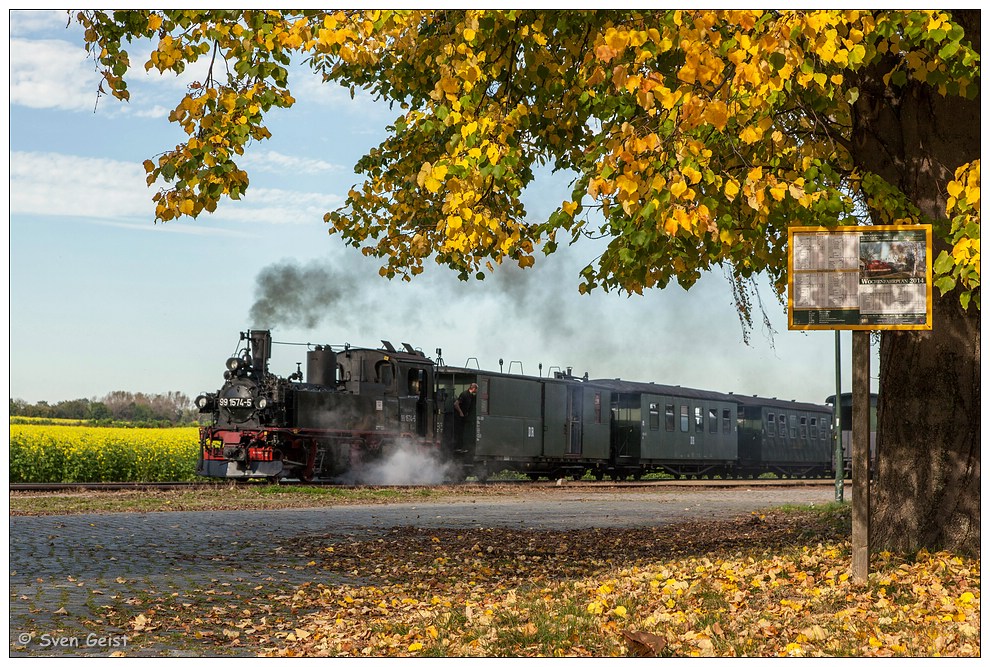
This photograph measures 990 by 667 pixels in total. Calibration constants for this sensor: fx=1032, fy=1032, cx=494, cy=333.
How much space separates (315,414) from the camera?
23.4 metres

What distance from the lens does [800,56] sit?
6.30 meters

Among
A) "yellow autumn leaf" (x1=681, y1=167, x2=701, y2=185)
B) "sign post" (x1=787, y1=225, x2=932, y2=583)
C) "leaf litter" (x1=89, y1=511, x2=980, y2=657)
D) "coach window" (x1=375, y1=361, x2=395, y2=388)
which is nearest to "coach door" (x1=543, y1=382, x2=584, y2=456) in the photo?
"coach window" (x1=375, y1=361, x2=395, y2=388)

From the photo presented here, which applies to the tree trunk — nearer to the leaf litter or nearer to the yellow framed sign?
the leaf litter

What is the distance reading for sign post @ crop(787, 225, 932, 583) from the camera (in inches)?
288

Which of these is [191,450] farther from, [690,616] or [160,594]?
[690,616]

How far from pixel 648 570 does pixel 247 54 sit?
17.5 feet

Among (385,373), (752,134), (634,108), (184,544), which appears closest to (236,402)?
(385,373)

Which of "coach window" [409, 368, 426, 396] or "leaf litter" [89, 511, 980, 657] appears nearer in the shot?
"leaf litter" [89, 511, 980, 657]

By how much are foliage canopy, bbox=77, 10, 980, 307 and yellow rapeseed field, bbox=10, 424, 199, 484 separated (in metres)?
17.0

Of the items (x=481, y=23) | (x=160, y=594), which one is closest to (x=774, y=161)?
(x=481, y=23)

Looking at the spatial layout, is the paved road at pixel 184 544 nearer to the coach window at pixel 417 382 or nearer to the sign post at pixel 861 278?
the sign post at pixel 861 278

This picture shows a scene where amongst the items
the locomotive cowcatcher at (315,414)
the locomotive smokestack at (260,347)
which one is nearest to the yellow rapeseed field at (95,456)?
the locomotive cowcatcher at (315,414)

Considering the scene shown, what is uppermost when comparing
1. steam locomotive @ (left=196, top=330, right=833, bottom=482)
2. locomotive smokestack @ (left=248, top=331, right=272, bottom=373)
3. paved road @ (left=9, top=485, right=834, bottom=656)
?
locomotive smokestack @ (left=248, top=331, right=272, bottom=373)

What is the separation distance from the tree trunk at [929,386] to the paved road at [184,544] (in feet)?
17.0
